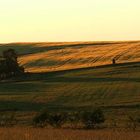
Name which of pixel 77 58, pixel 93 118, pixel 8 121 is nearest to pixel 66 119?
pixel 93 118

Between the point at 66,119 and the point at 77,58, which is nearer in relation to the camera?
the point at 66,119

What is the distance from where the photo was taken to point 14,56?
106 metres

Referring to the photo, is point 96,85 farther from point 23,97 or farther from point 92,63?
point 92,63

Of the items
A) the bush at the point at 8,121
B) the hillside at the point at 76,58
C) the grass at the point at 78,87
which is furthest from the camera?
the hillside at the point at 76,58

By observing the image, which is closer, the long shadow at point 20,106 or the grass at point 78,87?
the grass at point 78,87

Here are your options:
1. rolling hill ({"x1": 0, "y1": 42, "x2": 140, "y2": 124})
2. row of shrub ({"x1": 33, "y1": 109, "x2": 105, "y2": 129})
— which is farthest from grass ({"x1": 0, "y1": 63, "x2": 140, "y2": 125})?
row of shrub ({"x1": 33, "y1": 109, "x2": 105, "y2": 129})

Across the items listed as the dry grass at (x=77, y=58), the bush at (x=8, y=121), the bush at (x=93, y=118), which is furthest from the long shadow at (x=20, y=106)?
the dry grass at (x=77, y=58)

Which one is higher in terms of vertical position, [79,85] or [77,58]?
[79,85]

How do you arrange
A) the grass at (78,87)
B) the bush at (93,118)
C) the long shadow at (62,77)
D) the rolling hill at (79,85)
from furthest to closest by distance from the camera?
the long shadow at (62,77), the rolling hill at (79,85), the grass at (78,87), the bush at (93,118)

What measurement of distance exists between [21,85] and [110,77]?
39.8 ft

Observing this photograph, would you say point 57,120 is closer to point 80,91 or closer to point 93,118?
point 93,118

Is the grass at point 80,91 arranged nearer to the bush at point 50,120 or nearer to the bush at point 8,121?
the bush at point 8,121

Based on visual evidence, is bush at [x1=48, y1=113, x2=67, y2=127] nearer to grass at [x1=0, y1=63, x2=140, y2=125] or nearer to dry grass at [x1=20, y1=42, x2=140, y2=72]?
grass at [x1=0, y1=63, x2=140, y2=125]

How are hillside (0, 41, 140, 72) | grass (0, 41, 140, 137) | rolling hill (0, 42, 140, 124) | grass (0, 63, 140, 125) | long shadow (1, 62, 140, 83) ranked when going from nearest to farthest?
grass (0, 41, 140, 137) → grass (0, 63, 140, 125) → rolling hill (0, 42, 140, 124) → long shadow (1, 62, 140, 83) → hillside (0, 41, 140, 72)
